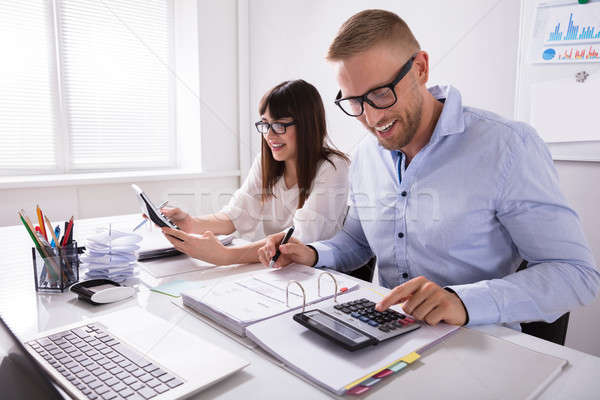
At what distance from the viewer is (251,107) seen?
10.7ft

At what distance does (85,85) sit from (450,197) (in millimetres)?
2685

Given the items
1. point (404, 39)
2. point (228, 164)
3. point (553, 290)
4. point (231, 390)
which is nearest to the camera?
point (231, 390)

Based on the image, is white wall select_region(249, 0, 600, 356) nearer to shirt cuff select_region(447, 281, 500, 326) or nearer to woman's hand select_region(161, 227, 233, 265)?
shirt cuff select_region(447, 281, 500, 326)

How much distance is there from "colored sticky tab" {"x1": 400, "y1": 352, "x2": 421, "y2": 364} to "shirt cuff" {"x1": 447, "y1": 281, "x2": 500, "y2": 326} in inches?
7.1

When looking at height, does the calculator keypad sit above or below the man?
below

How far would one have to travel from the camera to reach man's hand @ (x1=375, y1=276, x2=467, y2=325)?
29.1 inches

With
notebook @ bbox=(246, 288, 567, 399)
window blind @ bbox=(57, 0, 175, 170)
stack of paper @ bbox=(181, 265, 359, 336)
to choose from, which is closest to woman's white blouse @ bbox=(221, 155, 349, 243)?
stack of paper @ bbox=(181, 265, 359, 336)

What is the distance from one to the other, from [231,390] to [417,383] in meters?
0.26

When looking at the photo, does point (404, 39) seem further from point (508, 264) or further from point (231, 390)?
point (231, 390)

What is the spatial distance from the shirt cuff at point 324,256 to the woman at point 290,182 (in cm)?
19

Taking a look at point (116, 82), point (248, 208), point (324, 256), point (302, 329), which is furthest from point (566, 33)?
point (116, 82)

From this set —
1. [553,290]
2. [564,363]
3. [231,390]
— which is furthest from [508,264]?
[231,390]

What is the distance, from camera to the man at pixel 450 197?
34.3 inches

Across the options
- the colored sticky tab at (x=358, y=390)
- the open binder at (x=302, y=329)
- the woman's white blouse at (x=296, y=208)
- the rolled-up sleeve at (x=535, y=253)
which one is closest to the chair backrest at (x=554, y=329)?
the rolled-up sleeve at (x=535, y=253)
